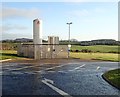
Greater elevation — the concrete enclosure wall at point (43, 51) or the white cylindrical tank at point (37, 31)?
the white cylindrical tank at point (37, 31)

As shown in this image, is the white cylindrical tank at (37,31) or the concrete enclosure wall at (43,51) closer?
the concrete enclosure wall at (43,51)

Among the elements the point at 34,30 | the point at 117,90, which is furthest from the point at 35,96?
the point at 34,30

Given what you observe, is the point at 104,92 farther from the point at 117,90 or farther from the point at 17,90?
the point at 17,90

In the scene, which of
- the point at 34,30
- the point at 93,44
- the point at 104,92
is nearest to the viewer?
the point at 104,92

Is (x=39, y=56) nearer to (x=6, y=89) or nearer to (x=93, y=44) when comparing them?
(x=6, y=89)

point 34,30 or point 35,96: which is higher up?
point 34,30

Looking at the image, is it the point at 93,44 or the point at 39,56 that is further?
the point at 93,44

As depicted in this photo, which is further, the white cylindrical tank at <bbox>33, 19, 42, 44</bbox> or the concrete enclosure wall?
the white cylindrical tank at <bbox>33, 19, 42, 44</bbox>

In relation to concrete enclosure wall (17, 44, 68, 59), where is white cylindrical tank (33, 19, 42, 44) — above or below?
above

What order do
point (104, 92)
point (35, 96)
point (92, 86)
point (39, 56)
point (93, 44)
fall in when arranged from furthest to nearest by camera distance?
point (93, 44) < point (39, 56) < point (92, 86) < point (104, 92) < point (35, 96)

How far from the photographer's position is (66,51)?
4609 cm

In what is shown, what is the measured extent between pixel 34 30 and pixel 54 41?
421cm

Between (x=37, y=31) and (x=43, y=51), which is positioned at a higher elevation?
(x=37, y=31)

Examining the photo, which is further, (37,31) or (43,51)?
(37,31)
